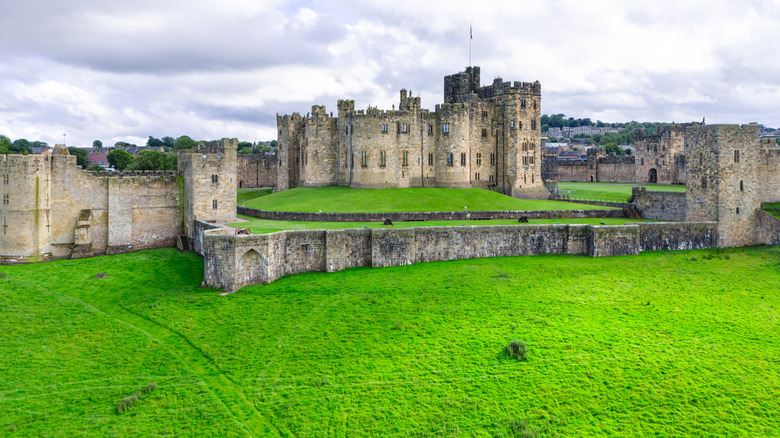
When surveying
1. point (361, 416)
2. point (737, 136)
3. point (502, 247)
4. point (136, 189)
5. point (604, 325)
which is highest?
point (737, 136)

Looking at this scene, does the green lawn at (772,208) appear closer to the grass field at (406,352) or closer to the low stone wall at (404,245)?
the low stone wall at (404,245)

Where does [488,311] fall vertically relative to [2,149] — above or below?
below

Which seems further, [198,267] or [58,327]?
[198,267]

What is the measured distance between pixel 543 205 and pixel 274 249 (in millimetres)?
26850

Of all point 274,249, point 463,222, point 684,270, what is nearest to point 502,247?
point 463,222

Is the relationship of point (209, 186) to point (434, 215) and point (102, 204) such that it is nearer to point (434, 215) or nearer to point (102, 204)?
point (102, 204)

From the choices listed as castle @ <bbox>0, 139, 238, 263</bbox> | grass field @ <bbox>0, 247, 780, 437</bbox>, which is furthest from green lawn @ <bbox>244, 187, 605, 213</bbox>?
grass field @ <bbox>0, 247, 780, 437</bbox>

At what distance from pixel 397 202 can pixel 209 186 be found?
1513cm

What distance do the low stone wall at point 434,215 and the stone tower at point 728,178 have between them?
8.73 m

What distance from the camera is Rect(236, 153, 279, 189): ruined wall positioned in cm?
7375

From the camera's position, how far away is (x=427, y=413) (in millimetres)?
19203

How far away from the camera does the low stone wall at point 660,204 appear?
41622 mm

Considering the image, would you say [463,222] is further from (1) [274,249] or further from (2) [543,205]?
(1) [274,249]

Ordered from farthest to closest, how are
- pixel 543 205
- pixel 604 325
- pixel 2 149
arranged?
pixel 2 149, pixel 543 205, pixel 604 325
